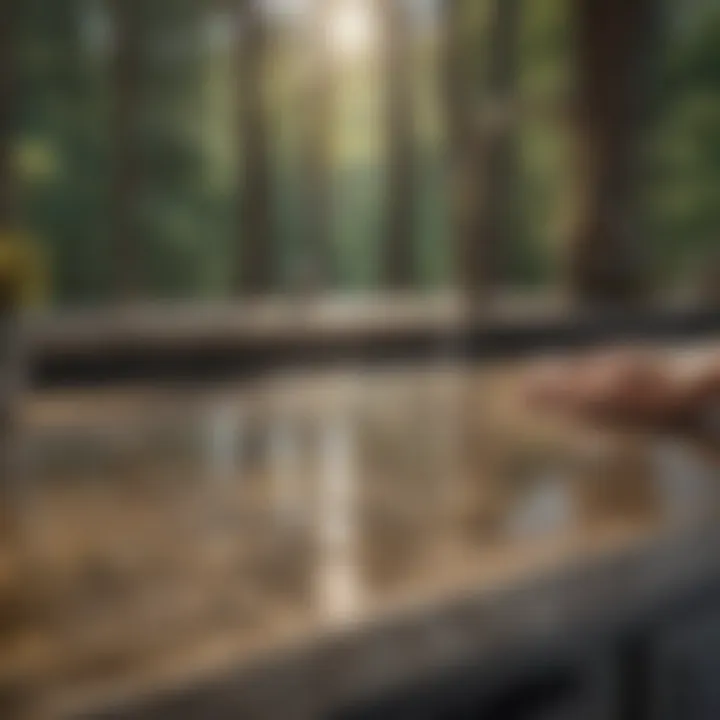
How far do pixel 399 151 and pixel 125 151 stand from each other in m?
0.21

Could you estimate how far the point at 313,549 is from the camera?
42 centimetres

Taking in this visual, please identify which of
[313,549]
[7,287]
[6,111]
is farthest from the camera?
[6,111]

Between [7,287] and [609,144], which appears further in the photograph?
[609,144]

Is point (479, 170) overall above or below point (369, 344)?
above

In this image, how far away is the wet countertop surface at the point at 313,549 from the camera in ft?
1.09

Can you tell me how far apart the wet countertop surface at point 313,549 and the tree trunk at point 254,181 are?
21 centimetres

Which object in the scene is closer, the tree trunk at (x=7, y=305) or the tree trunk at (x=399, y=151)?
the tree trunk at (x=7, y=305)

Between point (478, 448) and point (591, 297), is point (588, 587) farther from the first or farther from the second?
point (591, 297)

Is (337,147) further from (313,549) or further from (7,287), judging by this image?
(313,549)

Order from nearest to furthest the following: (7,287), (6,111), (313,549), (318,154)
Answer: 1. (313,549)
2. (7,287)
3. (6,111)
4. (318,154)

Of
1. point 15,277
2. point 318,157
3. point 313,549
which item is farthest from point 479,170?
point 313,549

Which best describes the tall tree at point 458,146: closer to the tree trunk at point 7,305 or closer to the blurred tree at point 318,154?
the blurred tree at point 318,154

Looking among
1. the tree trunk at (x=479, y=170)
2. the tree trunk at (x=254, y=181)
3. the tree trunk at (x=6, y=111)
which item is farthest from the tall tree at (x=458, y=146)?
the tree trunk at (x=6, y=111)

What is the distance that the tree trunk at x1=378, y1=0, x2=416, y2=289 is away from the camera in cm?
90
